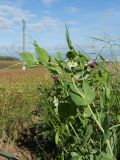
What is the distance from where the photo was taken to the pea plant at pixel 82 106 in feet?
5.79

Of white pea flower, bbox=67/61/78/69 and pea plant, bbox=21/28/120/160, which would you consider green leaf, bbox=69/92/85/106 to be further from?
white pea flower, bbox=67/61/78/69

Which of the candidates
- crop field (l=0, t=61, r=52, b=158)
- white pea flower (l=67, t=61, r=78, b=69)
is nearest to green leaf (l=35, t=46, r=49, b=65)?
white pea flower (l=67, t=61, r=78, b=69)

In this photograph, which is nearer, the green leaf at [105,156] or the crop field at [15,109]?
the green leaf at [105,156]

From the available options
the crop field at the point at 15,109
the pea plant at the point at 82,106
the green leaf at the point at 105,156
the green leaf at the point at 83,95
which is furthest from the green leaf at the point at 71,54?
the crop field at the point at 15,109

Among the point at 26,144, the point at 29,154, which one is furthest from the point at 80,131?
the point at 26,144

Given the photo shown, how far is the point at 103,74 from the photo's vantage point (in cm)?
184

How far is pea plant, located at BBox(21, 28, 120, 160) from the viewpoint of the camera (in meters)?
1.76

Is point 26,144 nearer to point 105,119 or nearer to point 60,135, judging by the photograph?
point 60,135

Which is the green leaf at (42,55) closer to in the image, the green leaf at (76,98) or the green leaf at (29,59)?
the green leaf at (29,59)

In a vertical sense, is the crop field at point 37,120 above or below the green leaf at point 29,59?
below

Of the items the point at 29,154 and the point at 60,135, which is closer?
the point at 60,135

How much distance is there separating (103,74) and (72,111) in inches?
8.0

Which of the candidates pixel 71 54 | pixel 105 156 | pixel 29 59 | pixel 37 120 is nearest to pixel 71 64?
pixel 71 54

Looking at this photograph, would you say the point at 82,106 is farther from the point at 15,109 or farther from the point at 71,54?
the point at 15,109
